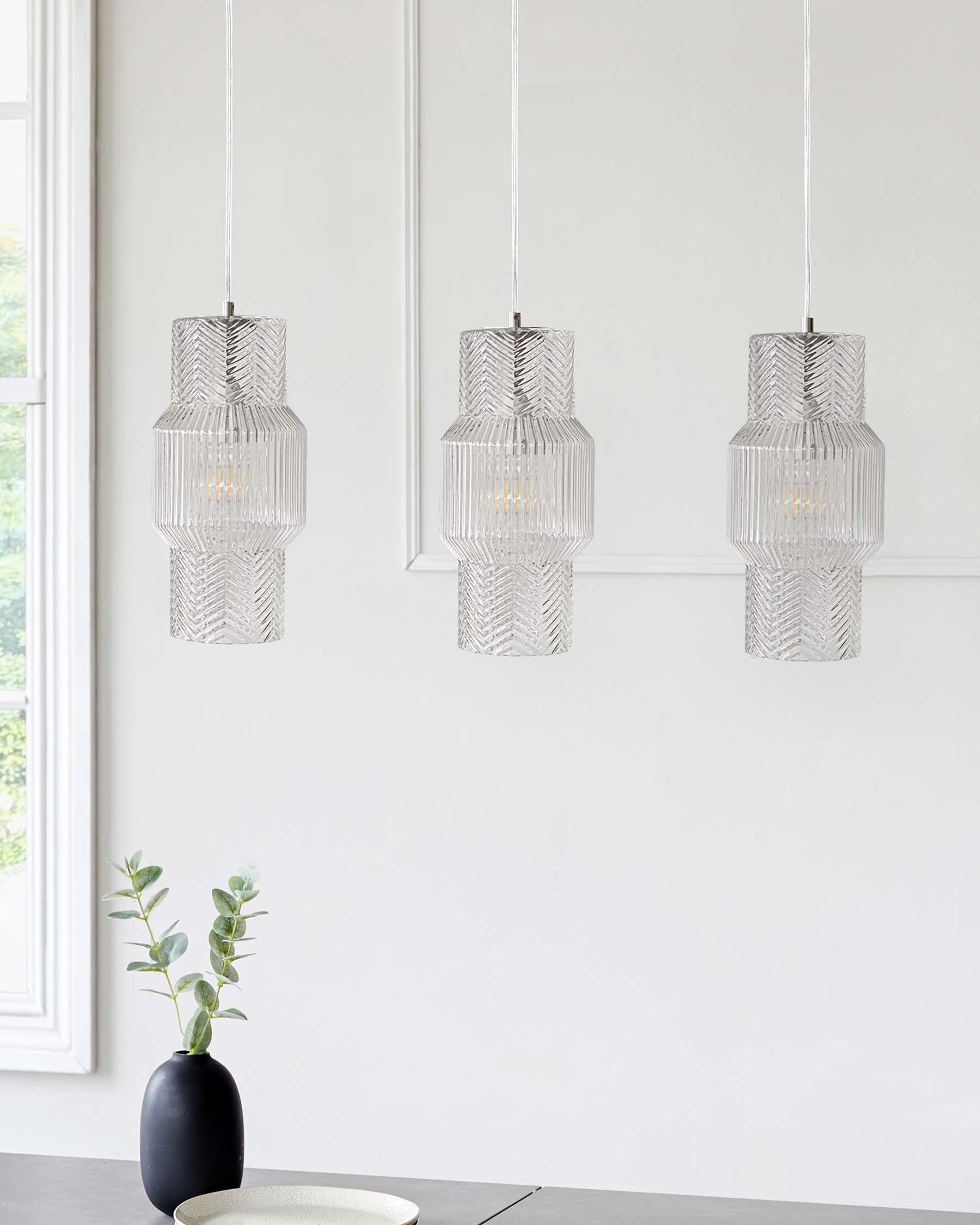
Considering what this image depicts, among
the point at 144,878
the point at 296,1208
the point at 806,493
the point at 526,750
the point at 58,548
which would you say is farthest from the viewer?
the point at 58,548

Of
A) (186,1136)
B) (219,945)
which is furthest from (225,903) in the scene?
(186,1136)

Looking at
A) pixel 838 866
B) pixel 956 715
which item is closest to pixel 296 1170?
pixel 838 866

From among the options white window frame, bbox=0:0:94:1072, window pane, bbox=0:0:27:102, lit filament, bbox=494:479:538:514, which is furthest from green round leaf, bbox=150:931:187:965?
window pane, bbox=0:0:27:102

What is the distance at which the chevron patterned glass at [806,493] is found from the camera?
1.46m

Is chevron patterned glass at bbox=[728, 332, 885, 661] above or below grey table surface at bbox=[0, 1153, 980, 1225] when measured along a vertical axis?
above

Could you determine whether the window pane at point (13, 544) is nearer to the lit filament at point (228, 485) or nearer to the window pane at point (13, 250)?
the window pane at point (13, 250)

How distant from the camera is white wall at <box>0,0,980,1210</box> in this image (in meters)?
2.43

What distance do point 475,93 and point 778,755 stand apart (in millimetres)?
1276

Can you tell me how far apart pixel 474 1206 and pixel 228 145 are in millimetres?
1674

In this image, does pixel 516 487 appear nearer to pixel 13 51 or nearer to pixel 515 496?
pixel 515 496

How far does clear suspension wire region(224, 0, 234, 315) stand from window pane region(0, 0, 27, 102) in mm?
411

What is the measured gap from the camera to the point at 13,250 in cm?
269

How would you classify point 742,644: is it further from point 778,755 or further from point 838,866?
point 838,866

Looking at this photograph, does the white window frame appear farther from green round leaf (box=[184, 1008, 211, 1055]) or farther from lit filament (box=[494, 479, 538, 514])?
lit filament (box=[494, 479, 538, 514])
